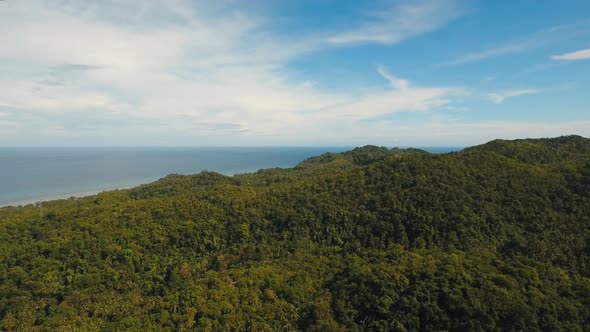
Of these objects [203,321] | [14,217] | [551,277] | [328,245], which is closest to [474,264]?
[551,277]

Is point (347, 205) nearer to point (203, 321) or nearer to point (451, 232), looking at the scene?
point (451, 232)

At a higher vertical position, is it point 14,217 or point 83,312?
point 14,217

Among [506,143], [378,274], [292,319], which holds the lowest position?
[292,319]

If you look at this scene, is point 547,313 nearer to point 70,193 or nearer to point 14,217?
point 14,217

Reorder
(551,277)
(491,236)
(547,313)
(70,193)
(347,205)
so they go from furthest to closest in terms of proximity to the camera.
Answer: (70,193), (347,205), (491,236), (551,277), (547,313)

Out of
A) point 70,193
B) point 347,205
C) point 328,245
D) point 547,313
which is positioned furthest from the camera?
point 70,193

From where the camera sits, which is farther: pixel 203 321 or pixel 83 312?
pixel 83 312
